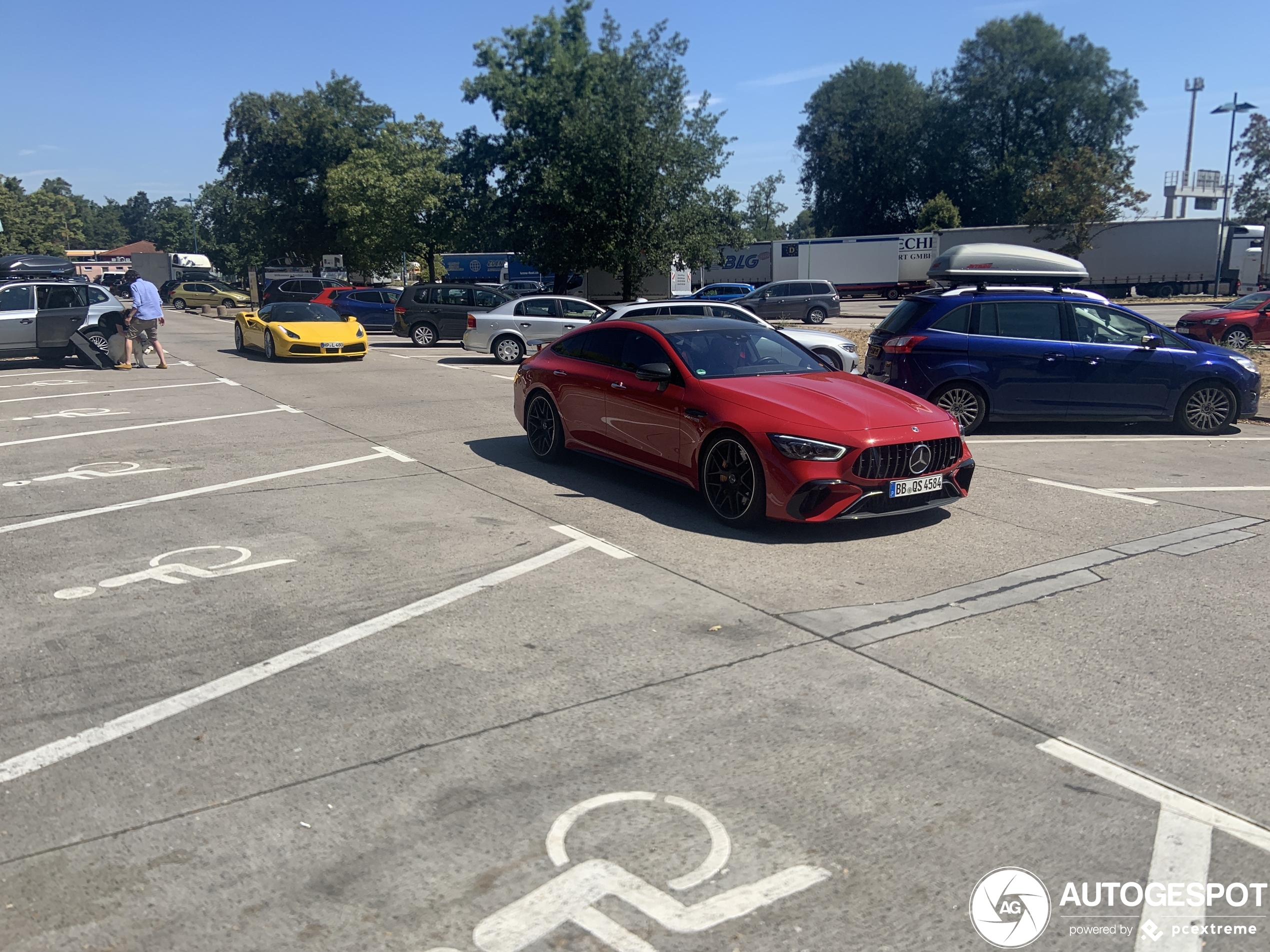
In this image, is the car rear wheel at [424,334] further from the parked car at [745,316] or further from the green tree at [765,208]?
the green tree at [765,208]

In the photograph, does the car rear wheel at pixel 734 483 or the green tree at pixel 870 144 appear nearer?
the car rear wheel at pixel 734 483

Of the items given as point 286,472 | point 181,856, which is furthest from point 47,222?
point 181,856

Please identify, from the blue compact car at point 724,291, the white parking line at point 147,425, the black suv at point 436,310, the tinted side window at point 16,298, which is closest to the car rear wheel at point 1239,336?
the black suv at point 436,310

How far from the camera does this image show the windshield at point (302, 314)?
22.6 m

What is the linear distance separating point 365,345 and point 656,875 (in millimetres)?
20418

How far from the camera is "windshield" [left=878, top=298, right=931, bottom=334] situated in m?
12.0

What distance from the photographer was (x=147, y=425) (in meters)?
12.7

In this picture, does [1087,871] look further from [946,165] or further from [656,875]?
[946,165]

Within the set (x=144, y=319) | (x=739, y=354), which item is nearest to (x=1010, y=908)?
(x=739, y=354)

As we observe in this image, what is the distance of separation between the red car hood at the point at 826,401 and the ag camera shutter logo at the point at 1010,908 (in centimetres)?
434

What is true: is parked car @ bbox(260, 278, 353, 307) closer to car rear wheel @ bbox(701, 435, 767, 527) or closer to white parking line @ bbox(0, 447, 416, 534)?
white parking line @ bbox(0, 447, 416, 534)

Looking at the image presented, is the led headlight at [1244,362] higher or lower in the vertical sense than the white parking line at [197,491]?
higher

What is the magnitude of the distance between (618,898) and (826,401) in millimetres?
5179

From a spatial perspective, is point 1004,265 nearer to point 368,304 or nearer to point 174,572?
point 174,572
